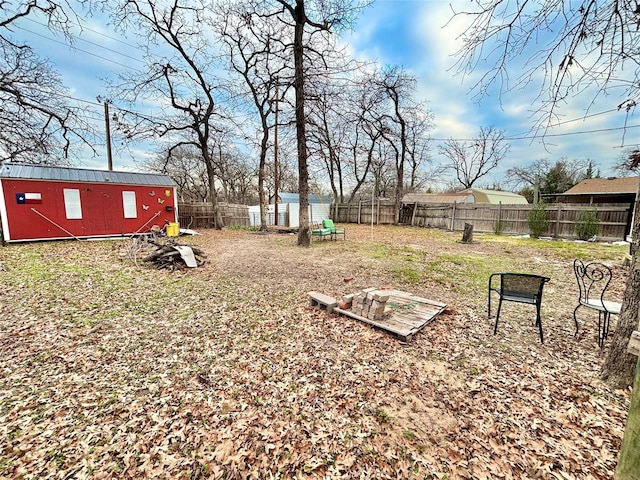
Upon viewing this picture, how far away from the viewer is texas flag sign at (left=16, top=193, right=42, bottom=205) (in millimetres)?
8209

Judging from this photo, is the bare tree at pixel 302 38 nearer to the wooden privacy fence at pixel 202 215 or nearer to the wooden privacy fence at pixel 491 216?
the wooden privacy fence at pixel 491 216

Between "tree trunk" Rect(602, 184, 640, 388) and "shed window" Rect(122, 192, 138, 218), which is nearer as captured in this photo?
"tree trunk" Rect(602, 184, 640, 388)

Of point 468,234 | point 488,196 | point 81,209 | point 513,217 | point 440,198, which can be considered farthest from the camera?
point 488,196

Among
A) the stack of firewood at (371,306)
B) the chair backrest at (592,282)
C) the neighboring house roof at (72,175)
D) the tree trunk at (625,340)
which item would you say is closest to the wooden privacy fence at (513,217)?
the chair backrest at (592,282)

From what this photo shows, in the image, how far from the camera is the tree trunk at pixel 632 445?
86 centimetres

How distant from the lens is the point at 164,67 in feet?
35.7

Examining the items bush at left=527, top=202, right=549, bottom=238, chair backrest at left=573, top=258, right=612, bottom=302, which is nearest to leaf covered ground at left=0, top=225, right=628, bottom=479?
chair backrest at left=573, top=258, right=612, bottom=302

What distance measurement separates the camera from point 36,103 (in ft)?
27.7

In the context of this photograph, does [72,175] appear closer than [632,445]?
No

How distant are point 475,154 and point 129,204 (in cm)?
2748

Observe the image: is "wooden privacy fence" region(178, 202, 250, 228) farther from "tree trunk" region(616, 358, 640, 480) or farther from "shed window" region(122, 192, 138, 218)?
"tree trunk" region(616, 358, 640, 480)

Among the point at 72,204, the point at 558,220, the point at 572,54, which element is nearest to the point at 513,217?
the point at 558,220

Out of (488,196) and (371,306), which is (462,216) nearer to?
(371,306)

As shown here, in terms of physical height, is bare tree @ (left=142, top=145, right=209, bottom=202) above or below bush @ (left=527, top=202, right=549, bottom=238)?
above
